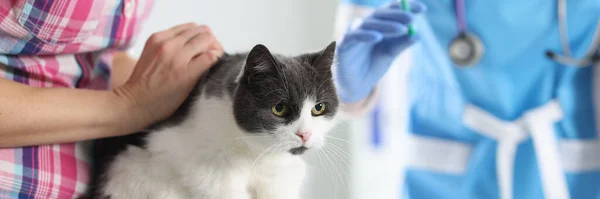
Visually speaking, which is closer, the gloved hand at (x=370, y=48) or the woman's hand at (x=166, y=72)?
→ the woman's hand at (x=166, y=72)

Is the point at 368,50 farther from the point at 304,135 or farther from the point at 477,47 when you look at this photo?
the point at 477,47

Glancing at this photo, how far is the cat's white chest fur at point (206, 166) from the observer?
0.60 metres

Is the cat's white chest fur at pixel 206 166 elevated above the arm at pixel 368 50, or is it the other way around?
the arm at pixel 368 50

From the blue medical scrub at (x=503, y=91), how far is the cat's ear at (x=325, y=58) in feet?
1.47

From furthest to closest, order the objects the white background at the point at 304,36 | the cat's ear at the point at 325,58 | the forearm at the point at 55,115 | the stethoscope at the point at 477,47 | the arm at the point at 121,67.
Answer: the white background at the point at 304,36
the stethoscope at the point at 477,47
the arm at the point at 121,67
the cat's ear at the point at 325,58
the forearm at the point at 55,115

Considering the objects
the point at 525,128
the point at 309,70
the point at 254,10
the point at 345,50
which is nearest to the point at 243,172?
the point at 309,70

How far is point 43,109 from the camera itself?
538 mm

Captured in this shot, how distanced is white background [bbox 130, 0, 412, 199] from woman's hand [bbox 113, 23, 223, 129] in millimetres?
433

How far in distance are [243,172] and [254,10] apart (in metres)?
Result: 0.61

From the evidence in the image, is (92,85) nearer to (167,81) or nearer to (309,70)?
(167,81)

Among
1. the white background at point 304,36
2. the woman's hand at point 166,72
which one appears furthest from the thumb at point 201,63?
the white background at point 304,36

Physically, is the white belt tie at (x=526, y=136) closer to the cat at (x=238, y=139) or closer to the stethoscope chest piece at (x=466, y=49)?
the stethoscope chest piece at (x=466, y=49)

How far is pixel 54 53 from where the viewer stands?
59 cm

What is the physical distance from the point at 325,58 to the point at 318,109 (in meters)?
0.06
